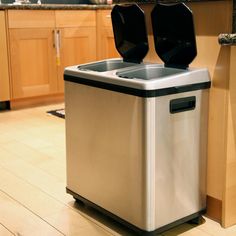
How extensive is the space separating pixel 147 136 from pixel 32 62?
2545 mm

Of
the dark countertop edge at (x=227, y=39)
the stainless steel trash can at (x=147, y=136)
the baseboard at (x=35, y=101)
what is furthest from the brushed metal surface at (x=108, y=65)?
the baseboard at (x=35, y=101)

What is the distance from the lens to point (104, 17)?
165 inches

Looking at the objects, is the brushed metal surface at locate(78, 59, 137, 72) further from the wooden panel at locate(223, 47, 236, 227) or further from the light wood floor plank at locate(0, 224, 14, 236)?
the light wood floor plank at locate(0, 224, 14, 236)

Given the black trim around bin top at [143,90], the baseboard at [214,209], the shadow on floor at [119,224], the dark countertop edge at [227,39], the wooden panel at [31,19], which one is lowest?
the shadow on floor at [119,224]

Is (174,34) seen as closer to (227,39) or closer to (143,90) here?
(227,39)

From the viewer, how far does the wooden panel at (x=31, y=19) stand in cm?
370

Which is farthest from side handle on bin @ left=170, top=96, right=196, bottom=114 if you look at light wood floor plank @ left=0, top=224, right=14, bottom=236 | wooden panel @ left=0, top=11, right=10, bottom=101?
wooden panel @ left=0, top=11, right=10, bottom=101

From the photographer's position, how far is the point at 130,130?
62.6 inches

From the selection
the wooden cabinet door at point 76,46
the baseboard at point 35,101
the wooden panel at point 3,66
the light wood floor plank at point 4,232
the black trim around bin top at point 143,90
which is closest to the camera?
the black trim around bin top at point 143,90

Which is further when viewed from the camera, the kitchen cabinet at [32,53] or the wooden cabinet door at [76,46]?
the wooden cabinet door at [76,46]

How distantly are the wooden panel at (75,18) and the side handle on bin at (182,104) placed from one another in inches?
101

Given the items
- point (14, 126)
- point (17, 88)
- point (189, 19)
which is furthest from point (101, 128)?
point (17, 88)

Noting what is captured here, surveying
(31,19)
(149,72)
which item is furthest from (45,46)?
(149,72)

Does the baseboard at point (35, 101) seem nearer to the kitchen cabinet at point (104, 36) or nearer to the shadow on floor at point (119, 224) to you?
the kitchen cabinet at point (104, 36)
